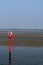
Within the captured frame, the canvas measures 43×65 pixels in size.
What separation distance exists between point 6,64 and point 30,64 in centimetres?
158

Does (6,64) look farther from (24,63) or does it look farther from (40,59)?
(40,59)

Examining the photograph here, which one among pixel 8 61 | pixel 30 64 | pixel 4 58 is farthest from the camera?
pixel 4 58

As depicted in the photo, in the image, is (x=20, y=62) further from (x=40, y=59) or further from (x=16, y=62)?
(x=40, y=59)

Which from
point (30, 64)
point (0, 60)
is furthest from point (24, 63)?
point (0, 60)

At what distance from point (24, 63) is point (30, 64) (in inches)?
21.4

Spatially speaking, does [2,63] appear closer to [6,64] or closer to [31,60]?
[6,64]

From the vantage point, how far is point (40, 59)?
25609 millimetres

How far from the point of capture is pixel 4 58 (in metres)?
26.4

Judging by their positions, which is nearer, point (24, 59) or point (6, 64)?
point (6, 64)

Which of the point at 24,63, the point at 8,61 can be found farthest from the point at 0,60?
the point at 24,63

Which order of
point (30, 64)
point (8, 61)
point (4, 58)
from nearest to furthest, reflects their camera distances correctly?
1. point (30, 64)
2. point (8, 61)
3. point (4, 58)

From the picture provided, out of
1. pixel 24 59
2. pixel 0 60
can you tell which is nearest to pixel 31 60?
pixel 24 59

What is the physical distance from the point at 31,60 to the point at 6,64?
2.63m

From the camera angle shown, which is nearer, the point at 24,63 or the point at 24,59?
the point at 24,63
